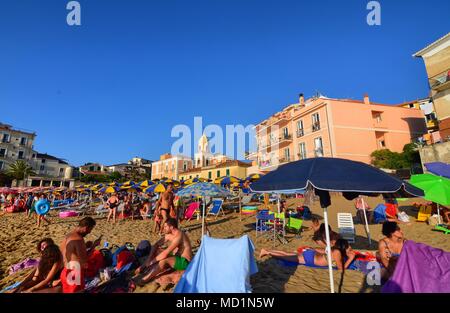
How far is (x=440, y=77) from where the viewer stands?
61.3 ft

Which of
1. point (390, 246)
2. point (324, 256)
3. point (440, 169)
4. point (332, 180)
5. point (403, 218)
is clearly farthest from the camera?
point (403, 218)

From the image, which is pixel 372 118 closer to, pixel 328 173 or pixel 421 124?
pixel 421 124

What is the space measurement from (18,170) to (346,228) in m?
57.4

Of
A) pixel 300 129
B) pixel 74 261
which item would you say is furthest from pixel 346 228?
pixel 300 129

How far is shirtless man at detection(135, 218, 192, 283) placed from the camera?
13.2 feet

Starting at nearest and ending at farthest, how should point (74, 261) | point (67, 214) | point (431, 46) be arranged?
1. point (74, 261)
2. point (67, 214)
3. point (431, 46)

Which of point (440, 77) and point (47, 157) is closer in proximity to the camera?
point (440, 77)

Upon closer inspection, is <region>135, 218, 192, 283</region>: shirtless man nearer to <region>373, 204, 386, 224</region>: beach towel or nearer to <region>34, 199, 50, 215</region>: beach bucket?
<region>34, 199, 50, 215</region>: beach bucket

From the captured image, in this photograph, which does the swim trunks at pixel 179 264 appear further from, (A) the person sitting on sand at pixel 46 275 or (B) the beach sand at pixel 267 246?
(A) the person sitting on sand at pixel 46 275

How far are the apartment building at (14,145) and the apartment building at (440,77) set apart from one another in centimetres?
6638

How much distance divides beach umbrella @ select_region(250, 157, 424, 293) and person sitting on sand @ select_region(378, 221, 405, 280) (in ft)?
2.60

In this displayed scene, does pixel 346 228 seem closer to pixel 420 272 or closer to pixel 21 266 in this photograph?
pixel 420 272
